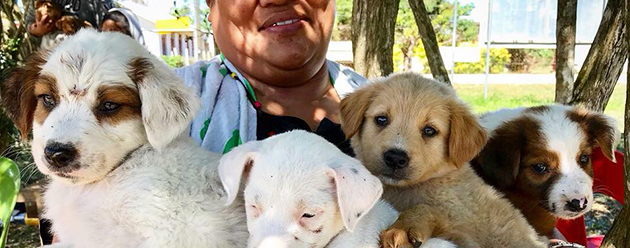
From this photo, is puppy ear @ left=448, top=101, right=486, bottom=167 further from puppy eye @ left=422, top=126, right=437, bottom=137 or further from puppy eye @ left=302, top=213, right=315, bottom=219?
puppy eye @ left=302, top=213, right=315, bottom=219

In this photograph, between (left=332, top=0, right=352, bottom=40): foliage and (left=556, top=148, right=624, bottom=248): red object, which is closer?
(left=556, top=148, right=624, bottom=248): red object

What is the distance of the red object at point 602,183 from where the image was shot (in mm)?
3703

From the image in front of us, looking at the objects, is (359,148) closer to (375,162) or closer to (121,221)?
(375,162)

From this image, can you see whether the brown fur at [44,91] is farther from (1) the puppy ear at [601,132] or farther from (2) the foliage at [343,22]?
(2) the foliage at [343,22]

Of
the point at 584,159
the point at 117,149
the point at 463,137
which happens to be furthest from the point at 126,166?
the point at 584,159

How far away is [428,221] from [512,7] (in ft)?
55.9

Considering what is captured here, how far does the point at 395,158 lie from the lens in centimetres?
269

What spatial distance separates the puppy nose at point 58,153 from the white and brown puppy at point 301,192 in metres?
0.57

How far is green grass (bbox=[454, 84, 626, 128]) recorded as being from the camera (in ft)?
49.6

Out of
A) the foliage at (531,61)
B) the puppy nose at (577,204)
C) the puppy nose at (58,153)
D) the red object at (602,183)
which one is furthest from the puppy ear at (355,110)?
the foliage at (531,61)

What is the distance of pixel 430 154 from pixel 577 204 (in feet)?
2.91

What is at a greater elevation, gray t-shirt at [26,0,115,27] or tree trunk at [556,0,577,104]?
gray t-shirt at [26,0,115,27]

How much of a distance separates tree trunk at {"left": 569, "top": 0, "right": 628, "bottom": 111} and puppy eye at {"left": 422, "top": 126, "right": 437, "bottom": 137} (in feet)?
8.77

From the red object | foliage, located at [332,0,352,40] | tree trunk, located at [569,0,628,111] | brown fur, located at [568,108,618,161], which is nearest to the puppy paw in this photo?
brown fur, located at [568,108,618,161]
